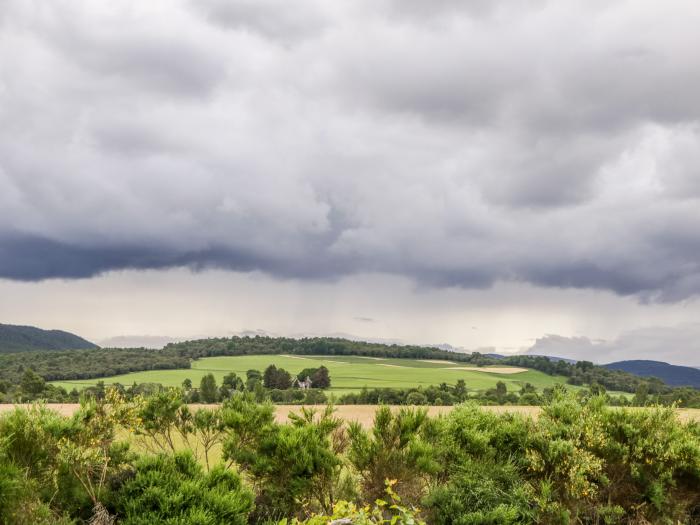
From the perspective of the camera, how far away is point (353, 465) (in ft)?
41.1

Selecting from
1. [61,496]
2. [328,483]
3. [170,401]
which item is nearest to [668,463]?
[328,483]

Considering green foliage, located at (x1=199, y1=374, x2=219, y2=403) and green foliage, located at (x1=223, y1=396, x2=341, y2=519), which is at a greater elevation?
green foliage, located at (x1=223, y1=396, x2=341, y2=519)

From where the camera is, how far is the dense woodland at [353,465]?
960 centimetres

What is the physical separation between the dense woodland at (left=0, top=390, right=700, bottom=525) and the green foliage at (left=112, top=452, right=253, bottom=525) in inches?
1.1

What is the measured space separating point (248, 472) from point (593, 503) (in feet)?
28.9

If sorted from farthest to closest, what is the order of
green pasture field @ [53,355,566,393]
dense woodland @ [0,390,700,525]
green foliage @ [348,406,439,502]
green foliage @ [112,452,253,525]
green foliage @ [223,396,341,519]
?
green pasture field @ [53,355,566,393], green foliage @ [348,406,439,502], green foliage @ [223,396,341,519], dense woodland @ [0,390,700,525], green foliage @ [112,452,253,525]

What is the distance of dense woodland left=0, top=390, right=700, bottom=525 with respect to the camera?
9602 mm

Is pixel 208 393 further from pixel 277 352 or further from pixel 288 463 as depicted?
pixel 277 352

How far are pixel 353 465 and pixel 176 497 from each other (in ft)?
15.3

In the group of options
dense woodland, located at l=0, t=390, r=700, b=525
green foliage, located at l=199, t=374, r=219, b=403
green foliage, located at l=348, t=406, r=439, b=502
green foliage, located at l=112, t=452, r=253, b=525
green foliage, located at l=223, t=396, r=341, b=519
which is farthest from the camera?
green foliage, located at l=199, t=374, r=219, b=403

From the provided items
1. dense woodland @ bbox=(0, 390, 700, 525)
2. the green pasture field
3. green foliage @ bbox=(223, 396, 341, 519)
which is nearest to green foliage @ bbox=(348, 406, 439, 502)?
dense woodland @ bbox=(0, 390, 700, 525)

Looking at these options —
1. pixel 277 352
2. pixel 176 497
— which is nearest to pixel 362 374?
pixel 277 352

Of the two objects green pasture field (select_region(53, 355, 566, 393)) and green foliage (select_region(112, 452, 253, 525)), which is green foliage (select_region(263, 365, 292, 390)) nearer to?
green pasture field (select_region(53, 355, 566, 393))

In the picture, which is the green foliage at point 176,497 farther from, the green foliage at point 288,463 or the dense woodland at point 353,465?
the green foliage at point 288,463
